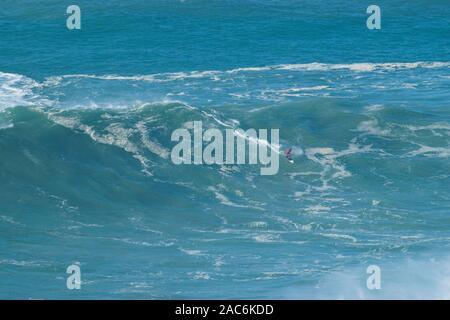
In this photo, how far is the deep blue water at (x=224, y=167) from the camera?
6569 centimetres

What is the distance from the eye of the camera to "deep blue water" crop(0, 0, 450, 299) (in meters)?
65.7

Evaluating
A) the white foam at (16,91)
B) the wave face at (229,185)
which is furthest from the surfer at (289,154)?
the white foam at (16,91)

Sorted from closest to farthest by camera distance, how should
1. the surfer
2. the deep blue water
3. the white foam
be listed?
the deep blue water, the surfer, the white foam

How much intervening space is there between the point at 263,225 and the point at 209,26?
1609 inches

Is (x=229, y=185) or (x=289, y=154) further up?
(x=289, y=154)

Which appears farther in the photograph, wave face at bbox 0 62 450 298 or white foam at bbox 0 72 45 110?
white foam at bbox 0 72 45 110

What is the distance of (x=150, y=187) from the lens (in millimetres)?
77875

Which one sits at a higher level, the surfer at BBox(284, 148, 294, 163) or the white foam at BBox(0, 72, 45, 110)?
the white foam at BBox(0, 72, 45, 110)

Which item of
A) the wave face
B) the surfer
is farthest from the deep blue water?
the surfer

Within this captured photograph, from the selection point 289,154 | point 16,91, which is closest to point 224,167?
point 289,154

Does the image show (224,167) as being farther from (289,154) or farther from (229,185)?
(289,154)

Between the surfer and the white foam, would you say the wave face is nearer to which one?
the white foam

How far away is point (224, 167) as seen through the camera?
8069 centimetres
